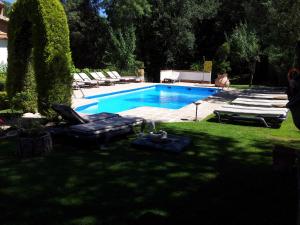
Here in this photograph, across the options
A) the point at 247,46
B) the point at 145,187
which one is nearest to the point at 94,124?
the point at 145,187

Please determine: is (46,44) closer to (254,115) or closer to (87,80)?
(254,115)

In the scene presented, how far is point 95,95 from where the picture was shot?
58.5ft

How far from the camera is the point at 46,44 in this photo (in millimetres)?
9438

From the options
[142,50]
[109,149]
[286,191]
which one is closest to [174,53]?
[142,50]

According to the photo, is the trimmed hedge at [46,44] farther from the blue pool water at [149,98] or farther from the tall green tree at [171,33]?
the tall green tree at [171,33]

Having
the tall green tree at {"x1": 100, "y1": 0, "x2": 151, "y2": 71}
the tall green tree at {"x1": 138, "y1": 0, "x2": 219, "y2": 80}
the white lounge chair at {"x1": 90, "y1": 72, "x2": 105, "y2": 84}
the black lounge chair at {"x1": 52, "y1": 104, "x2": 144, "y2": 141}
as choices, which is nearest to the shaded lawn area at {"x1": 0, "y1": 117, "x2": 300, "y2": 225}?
the black lounge chair at {"x1": 52, "y1": 104, "x2": 144, "y2": 141}

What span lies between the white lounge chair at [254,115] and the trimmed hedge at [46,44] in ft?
16.6

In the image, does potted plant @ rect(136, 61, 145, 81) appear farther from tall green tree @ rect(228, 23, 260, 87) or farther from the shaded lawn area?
the shaded lawn area

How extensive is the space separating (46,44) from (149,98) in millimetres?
12279

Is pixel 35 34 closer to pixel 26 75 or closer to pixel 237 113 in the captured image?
pixel 26 75

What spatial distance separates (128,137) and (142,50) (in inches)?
953

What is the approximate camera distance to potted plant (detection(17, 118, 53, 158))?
21.5 ft

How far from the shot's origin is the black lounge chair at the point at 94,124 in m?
7.45

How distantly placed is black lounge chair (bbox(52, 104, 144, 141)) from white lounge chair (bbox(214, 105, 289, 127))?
12.3ft
